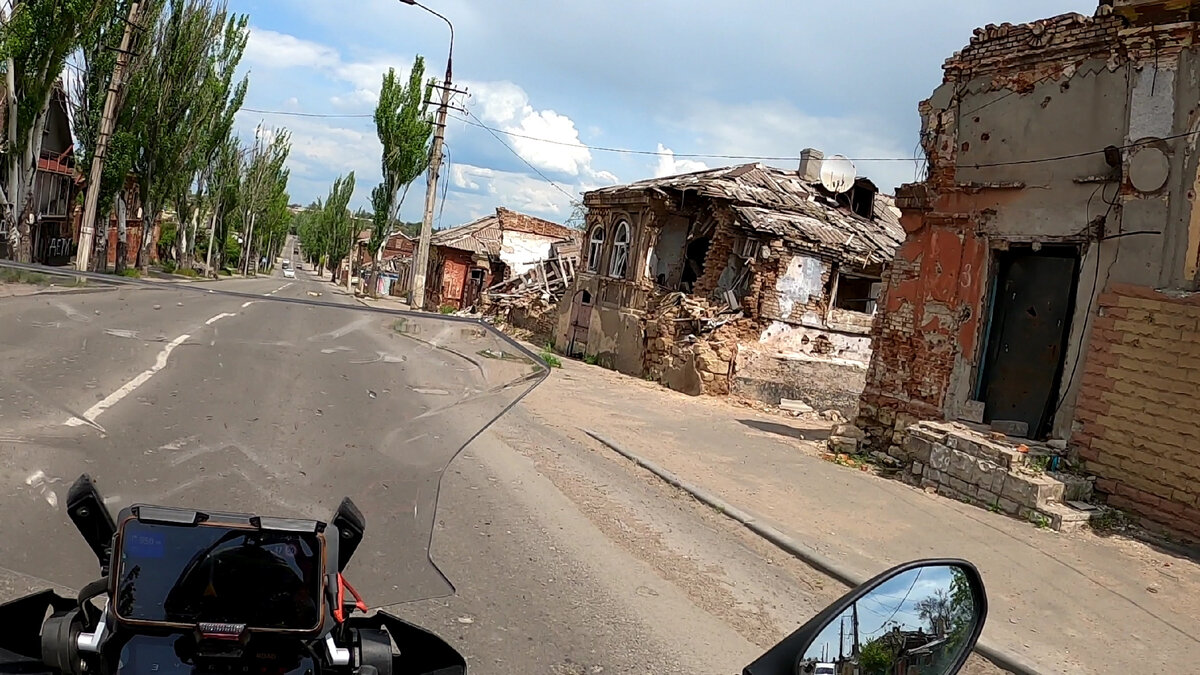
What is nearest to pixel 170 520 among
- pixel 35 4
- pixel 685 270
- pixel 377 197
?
pixel 685 270

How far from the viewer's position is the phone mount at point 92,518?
2.36 meters

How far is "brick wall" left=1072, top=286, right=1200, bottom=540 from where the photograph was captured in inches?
380

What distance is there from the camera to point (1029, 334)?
12242mm

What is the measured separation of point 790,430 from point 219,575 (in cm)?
1462

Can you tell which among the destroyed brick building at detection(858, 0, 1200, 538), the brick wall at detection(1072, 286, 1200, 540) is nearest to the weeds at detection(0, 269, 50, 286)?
the destroyed brick building at detection(858, 0, 1200, 538)

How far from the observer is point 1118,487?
1033 centimetres

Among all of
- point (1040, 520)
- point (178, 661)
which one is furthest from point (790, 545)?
point (178, 661)

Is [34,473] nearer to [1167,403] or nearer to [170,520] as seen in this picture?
[170,520]

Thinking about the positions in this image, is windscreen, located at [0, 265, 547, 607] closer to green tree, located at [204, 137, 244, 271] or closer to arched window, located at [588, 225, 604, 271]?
arched window, located at [588, 225, 604, 271]

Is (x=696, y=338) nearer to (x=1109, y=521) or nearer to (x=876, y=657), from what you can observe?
(x=1109, y=521)

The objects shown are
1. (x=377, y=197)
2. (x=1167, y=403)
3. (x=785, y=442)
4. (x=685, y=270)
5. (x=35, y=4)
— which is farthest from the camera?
(x=377, y=197)

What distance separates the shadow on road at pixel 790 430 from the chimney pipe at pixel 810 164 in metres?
10.5

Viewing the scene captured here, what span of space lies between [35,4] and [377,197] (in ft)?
80.3

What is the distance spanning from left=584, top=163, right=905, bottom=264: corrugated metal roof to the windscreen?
59.2 ft
